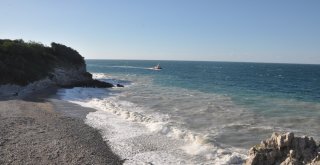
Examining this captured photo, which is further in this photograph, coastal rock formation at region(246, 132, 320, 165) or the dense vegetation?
the dense vegetation

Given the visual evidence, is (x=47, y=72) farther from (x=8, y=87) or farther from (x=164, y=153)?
(x=164, y=153)

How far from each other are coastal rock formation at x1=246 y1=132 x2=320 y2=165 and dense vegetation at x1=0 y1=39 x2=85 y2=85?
111 feet

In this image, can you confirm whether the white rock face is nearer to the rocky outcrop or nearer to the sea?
the rocky outcrop

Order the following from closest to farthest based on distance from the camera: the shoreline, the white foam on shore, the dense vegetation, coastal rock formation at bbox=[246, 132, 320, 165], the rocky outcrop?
1. coastal rock formation at bbox=[246, 132, 320, 165]
2. the shoreline
3. the white foam on shore
4. the dense vegetation
5. the rocky outcrop

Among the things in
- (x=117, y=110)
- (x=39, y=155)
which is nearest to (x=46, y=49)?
(x=117, y=110)

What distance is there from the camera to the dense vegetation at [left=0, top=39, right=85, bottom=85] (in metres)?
41.3

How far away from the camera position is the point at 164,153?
58.0 ft

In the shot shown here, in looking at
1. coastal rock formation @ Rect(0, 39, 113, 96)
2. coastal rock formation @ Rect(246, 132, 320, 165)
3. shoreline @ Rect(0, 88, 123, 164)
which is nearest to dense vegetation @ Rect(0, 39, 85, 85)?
coastal rock formation @ Rect(0, 39, 113, 96)

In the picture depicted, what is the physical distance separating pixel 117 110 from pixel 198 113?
704 cm

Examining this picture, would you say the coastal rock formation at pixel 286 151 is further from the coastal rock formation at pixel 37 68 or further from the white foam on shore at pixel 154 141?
the coastal rock formation at pixel 37 68

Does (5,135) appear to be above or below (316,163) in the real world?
below

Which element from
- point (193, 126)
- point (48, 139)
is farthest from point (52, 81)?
point (48, 139)

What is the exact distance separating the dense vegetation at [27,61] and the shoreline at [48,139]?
14118mm

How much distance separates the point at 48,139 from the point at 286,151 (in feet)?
41.8
